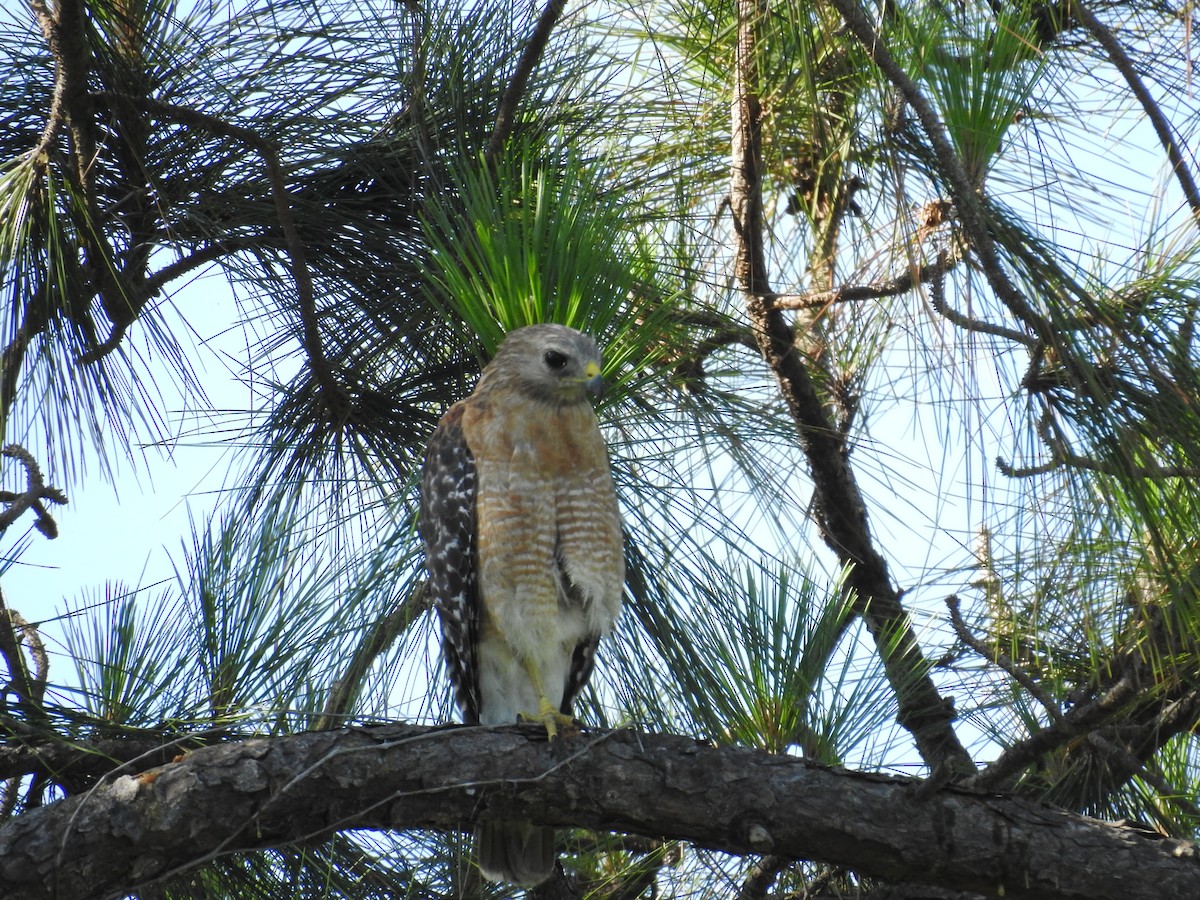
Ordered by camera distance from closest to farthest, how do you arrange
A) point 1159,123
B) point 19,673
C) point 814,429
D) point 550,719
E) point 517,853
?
point 1159,123
point 19,673
point 550,719
point 517,853
point 814,429

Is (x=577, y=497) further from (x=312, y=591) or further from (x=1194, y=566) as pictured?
(x=1194, y=566)

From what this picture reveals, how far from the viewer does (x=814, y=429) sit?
4.01 meters

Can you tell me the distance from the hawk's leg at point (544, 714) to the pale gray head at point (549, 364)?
0.76m

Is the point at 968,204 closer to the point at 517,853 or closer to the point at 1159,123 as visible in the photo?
the point at 1159,123

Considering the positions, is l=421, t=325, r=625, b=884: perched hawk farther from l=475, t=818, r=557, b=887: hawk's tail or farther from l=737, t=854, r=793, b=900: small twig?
l=737, t=854, r=793, b=900: small twig

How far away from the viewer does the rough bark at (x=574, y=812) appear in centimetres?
267

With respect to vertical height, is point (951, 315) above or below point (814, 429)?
below

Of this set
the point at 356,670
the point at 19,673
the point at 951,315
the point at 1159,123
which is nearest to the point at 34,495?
the point at 19,673

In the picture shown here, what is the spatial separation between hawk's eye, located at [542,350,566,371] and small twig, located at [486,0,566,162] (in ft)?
1.90

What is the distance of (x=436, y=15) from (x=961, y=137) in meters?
1.74

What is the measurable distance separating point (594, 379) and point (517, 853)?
1237 mm

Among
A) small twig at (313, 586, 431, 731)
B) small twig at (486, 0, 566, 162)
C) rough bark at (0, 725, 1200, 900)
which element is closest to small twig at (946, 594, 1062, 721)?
rough bark at (0, 725, 1200, 900)

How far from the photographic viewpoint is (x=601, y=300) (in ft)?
11.3

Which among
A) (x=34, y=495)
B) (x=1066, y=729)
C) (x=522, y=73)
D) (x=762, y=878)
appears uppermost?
(x=522, y=73)
